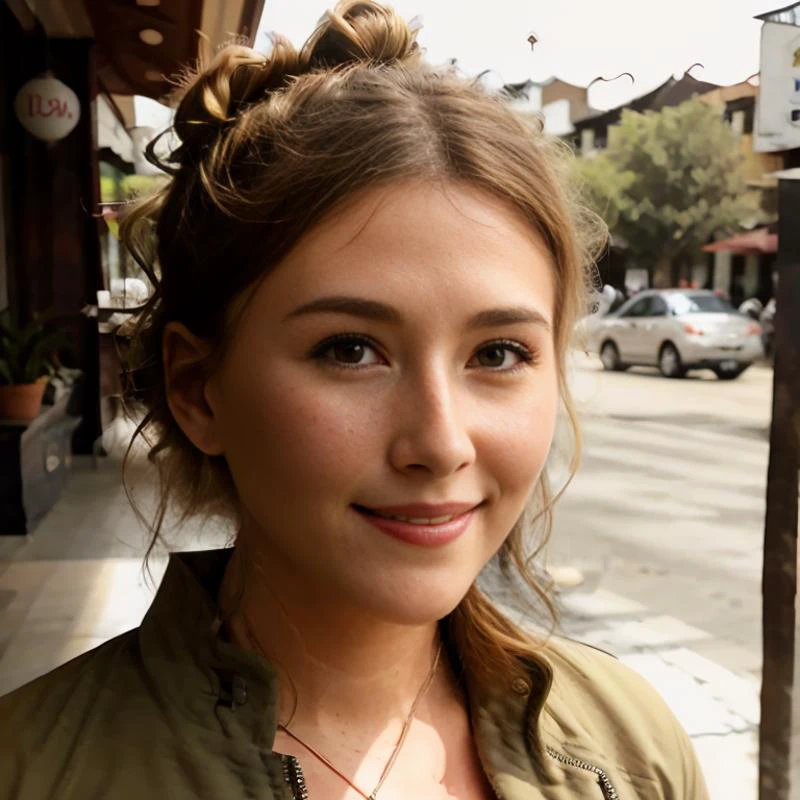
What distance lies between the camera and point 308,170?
0.77 meters

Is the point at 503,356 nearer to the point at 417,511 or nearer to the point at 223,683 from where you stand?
the point at 417,511

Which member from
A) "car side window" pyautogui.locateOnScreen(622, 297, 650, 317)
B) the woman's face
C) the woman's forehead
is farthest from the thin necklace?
"car side window" pyautogui.locateOnScreen(622, 297, 650, 317)

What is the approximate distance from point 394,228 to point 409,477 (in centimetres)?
19

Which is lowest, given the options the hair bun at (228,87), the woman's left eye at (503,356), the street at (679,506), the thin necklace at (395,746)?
the street at (679,506)

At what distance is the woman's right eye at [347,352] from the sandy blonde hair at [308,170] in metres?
0.08

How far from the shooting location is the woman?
2.41 feet

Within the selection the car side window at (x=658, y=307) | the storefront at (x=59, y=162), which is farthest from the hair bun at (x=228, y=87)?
the car side window at (x=658, y=307)

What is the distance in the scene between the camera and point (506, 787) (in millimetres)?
827

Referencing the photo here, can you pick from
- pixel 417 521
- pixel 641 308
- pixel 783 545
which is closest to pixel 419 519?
pixel 417 521

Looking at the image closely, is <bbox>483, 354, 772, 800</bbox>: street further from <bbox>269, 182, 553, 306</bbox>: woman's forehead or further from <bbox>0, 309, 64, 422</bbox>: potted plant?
<bbox>0, 309, 64, 422</bbox>: potted plant

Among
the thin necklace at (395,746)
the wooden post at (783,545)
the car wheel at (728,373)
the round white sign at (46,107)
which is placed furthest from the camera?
the car wheel at (728,373)

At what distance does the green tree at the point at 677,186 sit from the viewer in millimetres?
2889

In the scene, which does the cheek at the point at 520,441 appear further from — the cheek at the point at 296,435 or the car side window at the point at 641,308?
the car side window at the point at 641,308

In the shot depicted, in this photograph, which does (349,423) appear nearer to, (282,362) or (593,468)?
(282,362)
